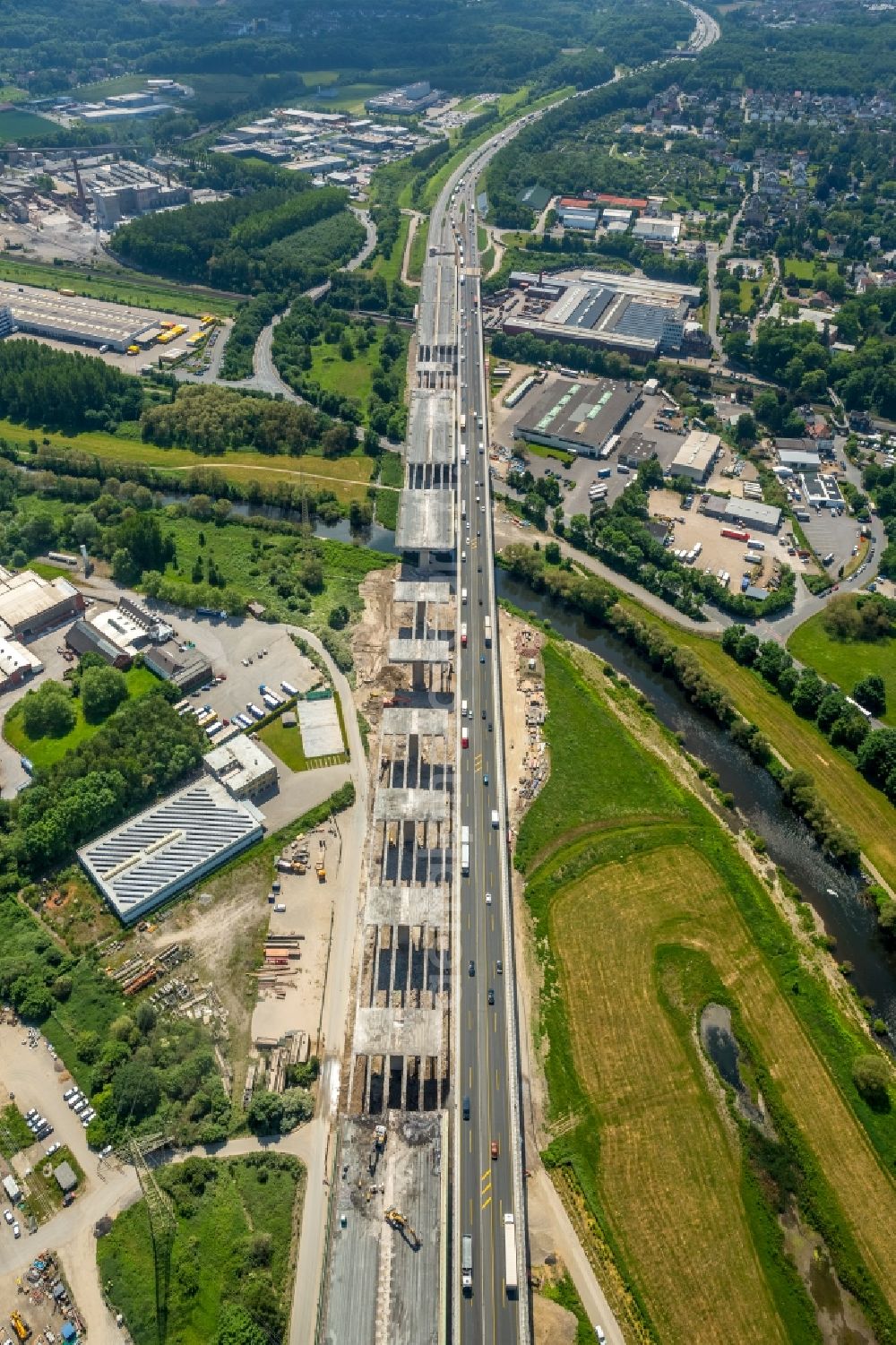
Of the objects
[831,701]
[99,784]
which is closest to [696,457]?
[831,701]

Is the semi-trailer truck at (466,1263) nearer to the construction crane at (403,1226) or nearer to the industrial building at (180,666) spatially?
the construction crane at (403,1226)

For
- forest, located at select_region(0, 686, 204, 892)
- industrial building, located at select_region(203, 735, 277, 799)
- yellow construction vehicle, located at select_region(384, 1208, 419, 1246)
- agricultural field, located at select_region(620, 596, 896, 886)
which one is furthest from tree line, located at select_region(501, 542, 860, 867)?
yellow construction vehicle, located at select_region(384, 1208, 419, 1246)

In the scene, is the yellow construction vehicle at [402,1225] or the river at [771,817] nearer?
the yellow construction vehicle at [402,1225]

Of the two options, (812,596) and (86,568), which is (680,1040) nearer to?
(812,596)

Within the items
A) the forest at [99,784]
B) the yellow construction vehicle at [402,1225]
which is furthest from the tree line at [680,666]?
the yellow construction vehicle at [402,1225]

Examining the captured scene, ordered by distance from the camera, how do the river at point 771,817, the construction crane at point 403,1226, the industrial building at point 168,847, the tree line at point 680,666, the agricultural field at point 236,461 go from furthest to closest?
the agricultural field at point 236,461 < the tree line at point 680,666 < the industrial building at point 168,847 < the river at point 771,817 < the construction crane at point 403,1226

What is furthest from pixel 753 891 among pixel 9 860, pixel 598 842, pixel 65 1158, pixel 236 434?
pixel 236 434

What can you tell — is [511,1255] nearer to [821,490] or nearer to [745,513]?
[745,513]
